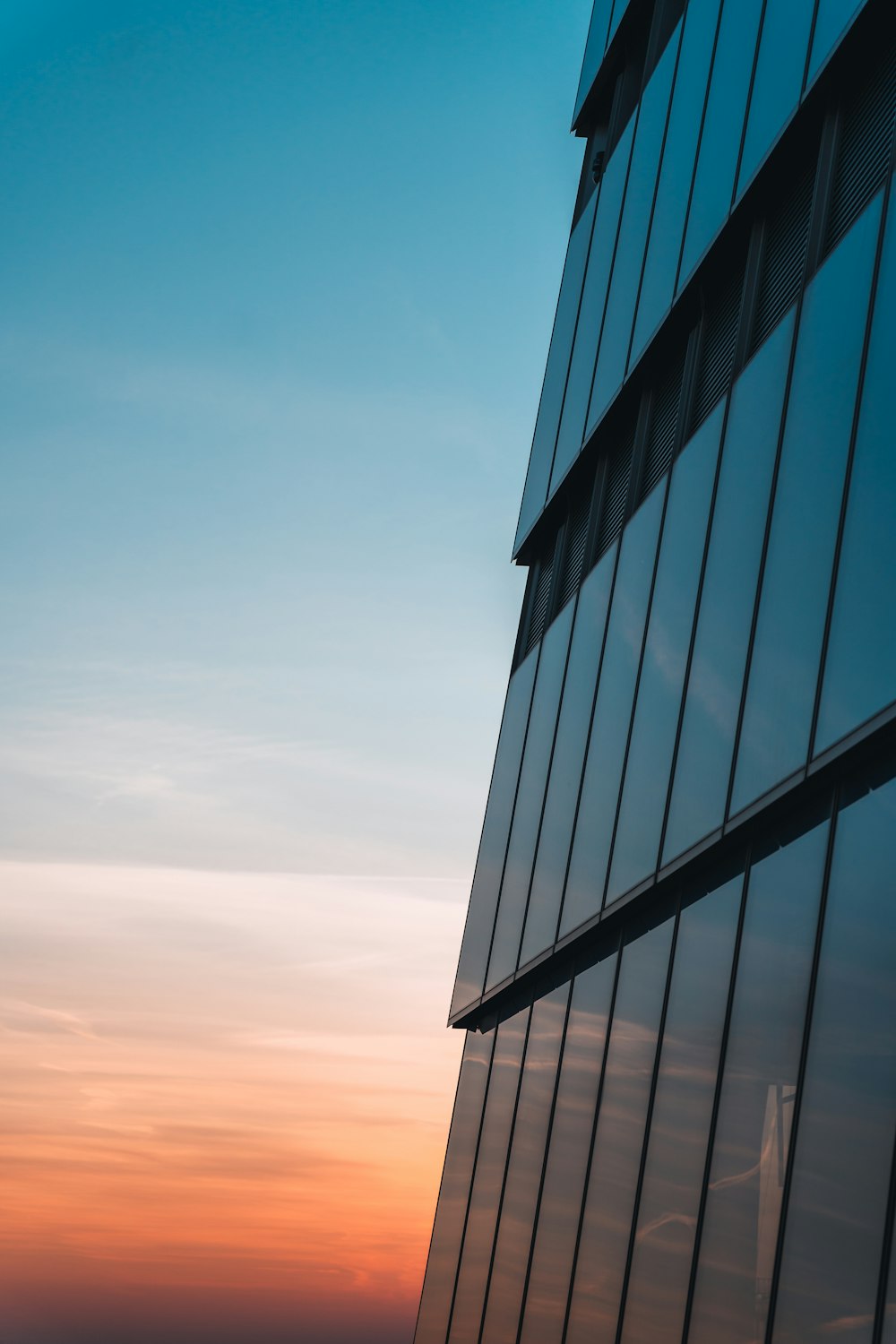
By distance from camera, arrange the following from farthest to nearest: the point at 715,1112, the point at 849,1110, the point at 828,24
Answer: the point at 828,24
the point at 715,1112
the point at 849,1110

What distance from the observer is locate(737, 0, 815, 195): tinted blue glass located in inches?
562

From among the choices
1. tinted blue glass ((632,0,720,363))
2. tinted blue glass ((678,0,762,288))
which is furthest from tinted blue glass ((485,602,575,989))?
tinted blue glass ((678,0,762,288))

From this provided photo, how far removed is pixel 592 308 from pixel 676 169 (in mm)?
4171

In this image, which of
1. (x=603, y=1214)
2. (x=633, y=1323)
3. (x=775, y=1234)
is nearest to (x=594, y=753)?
(x=603, y=1214)

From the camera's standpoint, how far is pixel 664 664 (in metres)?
14.9

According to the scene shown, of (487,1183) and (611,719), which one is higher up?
(611,719)

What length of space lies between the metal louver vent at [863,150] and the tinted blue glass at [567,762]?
6284 millimetres

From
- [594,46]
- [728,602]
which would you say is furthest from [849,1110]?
[594,46]

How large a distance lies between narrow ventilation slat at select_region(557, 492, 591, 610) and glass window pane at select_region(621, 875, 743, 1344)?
9.36m

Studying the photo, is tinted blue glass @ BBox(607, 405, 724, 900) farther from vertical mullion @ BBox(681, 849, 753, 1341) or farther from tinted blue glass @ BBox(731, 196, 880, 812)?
vertical mullion @ BBox(681, 849, 753, 1341)

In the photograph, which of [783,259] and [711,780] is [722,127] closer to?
[783,259]

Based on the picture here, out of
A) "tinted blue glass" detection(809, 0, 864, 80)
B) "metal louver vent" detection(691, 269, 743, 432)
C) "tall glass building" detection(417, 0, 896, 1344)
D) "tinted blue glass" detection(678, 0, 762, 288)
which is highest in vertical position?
"tinted blue glass" detection(678, 0, 762, 288)

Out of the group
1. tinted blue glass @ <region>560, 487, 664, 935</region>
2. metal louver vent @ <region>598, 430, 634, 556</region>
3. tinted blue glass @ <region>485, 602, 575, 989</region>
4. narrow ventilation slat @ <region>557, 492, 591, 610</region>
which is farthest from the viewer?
narrow ventilation slat @ <region>557, 492, 591, 610</region>

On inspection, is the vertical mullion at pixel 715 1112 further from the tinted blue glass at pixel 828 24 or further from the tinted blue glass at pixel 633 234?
the tinted blue glass at pixel 633 234
